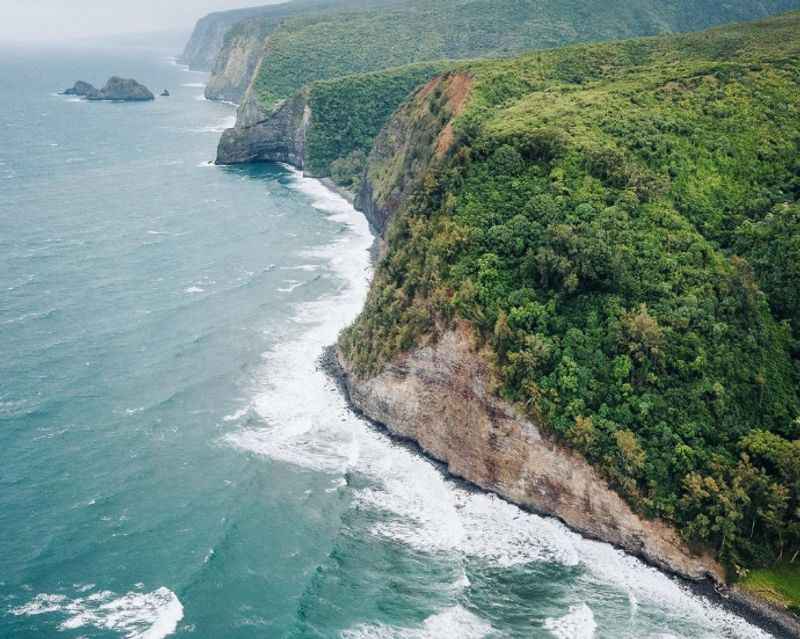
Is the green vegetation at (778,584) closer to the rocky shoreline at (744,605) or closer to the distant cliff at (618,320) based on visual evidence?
the distant cliff at (618,320)

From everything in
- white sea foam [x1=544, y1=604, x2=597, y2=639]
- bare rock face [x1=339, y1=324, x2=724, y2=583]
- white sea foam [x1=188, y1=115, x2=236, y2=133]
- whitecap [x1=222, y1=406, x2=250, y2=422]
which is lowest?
white sea foam [x1=544, y1=604, x2=597, y2=639]

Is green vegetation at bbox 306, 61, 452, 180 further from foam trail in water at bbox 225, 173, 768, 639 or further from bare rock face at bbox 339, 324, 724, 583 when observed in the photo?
bare rock face at bbox 339, 324, 724, 583

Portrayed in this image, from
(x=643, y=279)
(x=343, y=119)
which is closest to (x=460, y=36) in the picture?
(x=343, y=119)

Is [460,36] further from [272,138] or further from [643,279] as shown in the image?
[643,279]

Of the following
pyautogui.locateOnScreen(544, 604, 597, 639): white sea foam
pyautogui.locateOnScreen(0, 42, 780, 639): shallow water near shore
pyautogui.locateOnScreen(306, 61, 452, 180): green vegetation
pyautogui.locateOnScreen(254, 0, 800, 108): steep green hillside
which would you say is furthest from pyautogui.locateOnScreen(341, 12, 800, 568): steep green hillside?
pyautogui.locateOnScreen(254, 0, 800, 108): steep green hillside

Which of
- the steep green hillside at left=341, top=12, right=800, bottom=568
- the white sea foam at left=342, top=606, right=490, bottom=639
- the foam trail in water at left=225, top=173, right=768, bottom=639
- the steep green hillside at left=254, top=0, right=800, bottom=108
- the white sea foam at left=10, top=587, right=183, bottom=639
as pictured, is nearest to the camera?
the white sea foam at left=10, top=587, right=183, bottom=639

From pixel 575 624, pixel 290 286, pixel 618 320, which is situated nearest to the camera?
pixel 575 624
